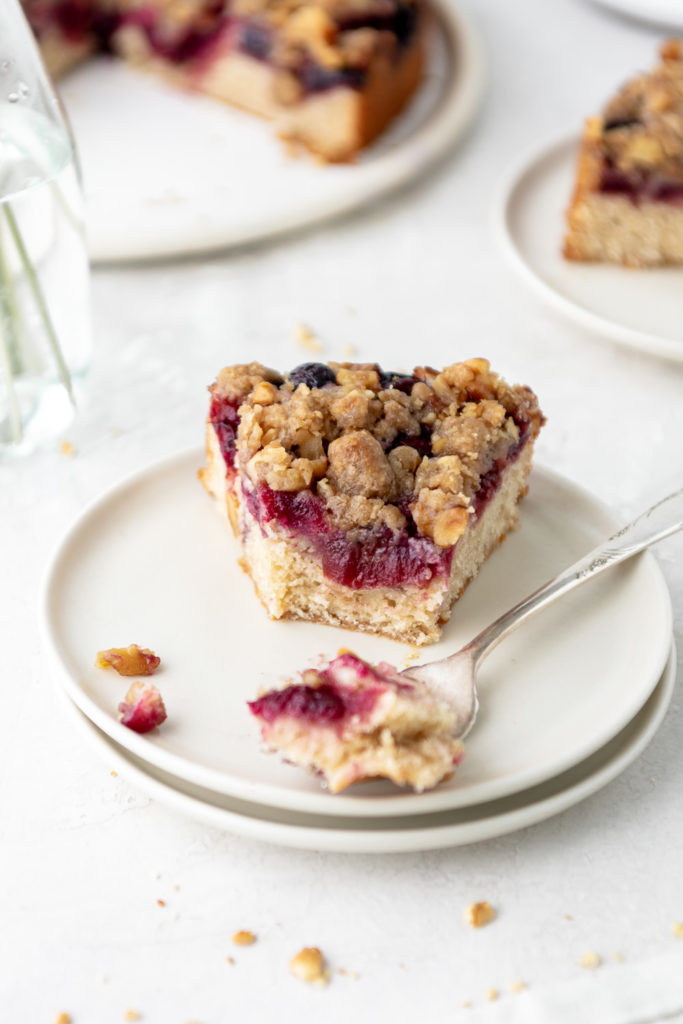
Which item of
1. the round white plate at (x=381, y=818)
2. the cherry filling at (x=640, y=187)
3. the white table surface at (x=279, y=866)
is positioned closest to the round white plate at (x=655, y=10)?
the cherry filling at (x=640, y=187)

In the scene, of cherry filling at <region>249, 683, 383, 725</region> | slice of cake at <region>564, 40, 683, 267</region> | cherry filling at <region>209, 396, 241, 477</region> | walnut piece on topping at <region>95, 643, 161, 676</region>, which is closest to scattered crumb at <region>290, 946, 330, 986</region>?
cherry filling at <region>249, 683, 383, 725</region>

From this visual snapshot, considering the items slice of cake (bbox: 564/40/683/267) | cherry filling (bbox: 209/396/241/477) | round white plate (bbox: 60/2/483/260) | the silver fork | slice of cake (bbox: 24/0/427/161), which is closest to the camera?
the silver fork

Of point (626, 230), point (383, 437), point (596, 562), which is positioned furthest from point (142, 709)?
point (626, 230)

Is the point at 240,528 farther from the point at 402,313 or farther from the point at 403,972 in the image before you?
the point at 402,313

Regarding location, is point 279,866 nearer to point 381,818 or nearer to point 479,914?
point 381,818

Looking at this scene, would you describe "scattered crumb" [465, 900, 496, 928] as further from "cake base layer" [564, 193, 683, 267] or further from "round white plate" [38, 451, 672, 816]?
"cake base layer" [564, 193, 683, 267]

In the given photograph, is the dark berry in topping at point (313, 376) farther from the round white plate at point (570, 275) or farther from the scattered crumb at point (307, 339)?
the round white plate at point (570, 275)
